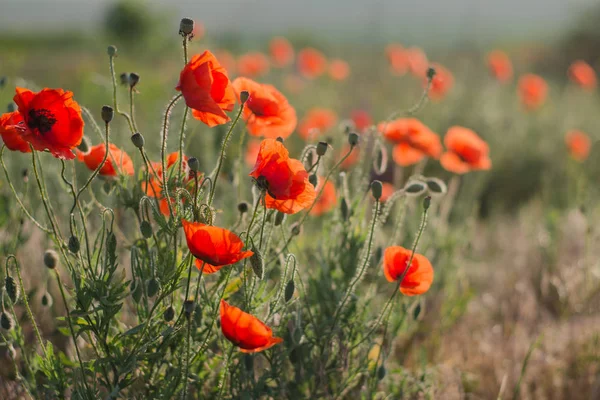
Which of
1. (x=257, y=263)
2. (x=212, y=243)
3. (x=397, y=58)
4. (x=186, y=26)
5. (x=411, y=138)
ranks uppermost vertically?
(x=186, y=26)

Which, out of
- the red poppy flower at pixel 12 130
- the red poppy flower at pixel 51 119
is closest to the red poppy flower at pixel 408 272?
the red poppy flower at pixel 51 119

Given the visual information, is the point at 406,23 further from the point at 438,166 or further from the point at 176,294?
the point at 176,294

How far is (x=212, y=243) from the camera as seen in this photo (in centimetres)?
128

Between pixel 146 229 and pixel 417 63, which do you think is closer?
pixel 146 229

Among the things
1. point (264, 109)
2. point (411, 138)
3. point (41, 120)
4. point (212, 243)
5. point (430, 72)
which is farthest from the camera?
point (411, 138)

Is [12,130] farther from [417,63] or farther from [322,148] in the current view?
[417,63]

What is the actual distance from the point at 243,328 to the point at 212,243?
0.20m

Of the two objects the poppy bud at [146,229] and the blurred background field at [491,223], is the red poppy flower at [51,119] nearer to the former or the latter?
the poppy bud at [146,229]

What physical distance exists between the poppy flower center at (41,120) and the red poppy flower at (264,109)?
532mm

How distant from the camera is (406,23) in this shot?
1820 centimetres

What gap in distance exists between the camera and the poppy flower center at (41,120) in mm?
1392

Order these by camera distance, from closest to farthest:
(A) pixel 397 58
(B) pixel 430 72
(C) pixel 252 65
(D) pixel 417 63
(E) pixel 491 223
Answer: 1. (B) pixel 430 72
2. (E) pixel 491 223
3. (D) pixel 417 63
4. (C) pixel 252 65
5. (A) pixel 397 58

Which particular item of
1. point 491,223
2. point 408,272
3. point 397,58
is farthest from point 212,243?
point 397,58

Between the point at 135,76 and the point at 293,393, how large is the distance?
3.39ft
